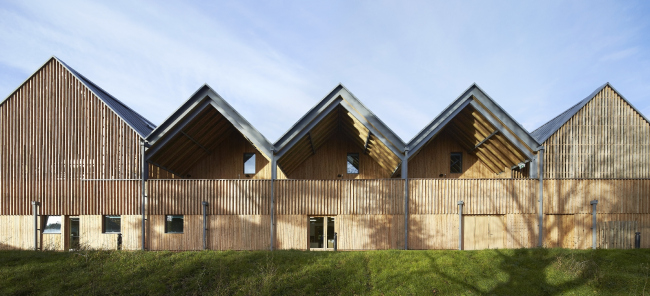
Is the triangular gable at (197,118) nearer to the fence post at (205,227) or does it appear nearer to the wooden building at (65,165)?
the wooden building at (65,165)

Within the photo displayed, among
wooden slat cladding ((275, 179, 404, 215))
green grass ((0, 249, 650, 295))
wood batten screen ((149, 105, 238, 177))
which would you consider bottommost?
green grass ((0, 249, 650, 295))

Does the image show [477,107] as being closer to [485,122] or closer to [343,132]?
[485,122]

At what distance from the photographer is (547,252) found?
14.9 meters

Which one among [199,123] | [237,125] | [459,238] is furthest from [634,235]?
[199,123]

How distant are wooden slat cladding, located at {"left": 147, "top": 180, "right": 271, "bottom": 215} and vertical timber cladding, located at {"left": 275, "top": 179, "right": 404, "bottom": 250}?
1000mm

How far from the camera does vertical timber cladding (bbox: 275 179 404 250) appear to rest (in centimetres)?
1689

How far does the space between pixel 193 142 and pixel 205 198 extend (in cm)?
337

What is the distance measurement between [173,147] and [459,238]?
14722mm

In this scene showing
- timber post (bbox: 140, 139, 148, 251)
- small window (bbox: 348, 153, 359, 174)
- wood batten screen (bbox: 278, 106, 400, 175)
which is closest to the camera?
timber post (bbox: 140, 139, 148, 251)

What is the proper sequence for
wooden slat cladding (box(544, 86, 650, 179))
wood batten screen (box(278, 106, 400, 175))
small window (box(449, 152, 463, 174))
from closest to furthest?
wooden slat cladding (box(544, 86, 650, 179)) → wood batten screen (box(278, 106, 400, 175)) → small window (box(449, 152, 463, 174))

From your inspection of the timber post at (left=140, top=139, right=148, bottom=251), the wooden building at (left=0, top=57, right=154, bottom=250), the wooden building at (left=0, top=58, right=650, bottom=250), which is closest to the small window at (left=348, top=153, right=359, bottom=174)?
the wooden building at (left=0, top=58, right=650, bottom=250)

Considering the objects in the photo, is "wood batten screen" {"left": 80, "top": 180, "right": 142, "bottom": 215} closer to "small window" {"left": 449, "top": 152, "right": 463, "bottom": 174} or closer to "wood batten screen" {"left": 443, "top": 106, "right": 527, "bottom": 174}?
"wood batten screen" {"left": 443, "top": 106, "right": 527, "bottom": 174}

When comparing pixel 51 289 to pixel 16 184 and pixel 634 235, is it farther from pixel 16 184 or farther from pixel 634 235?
pixel 634 235

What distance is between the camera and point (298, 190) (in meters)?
17.0
